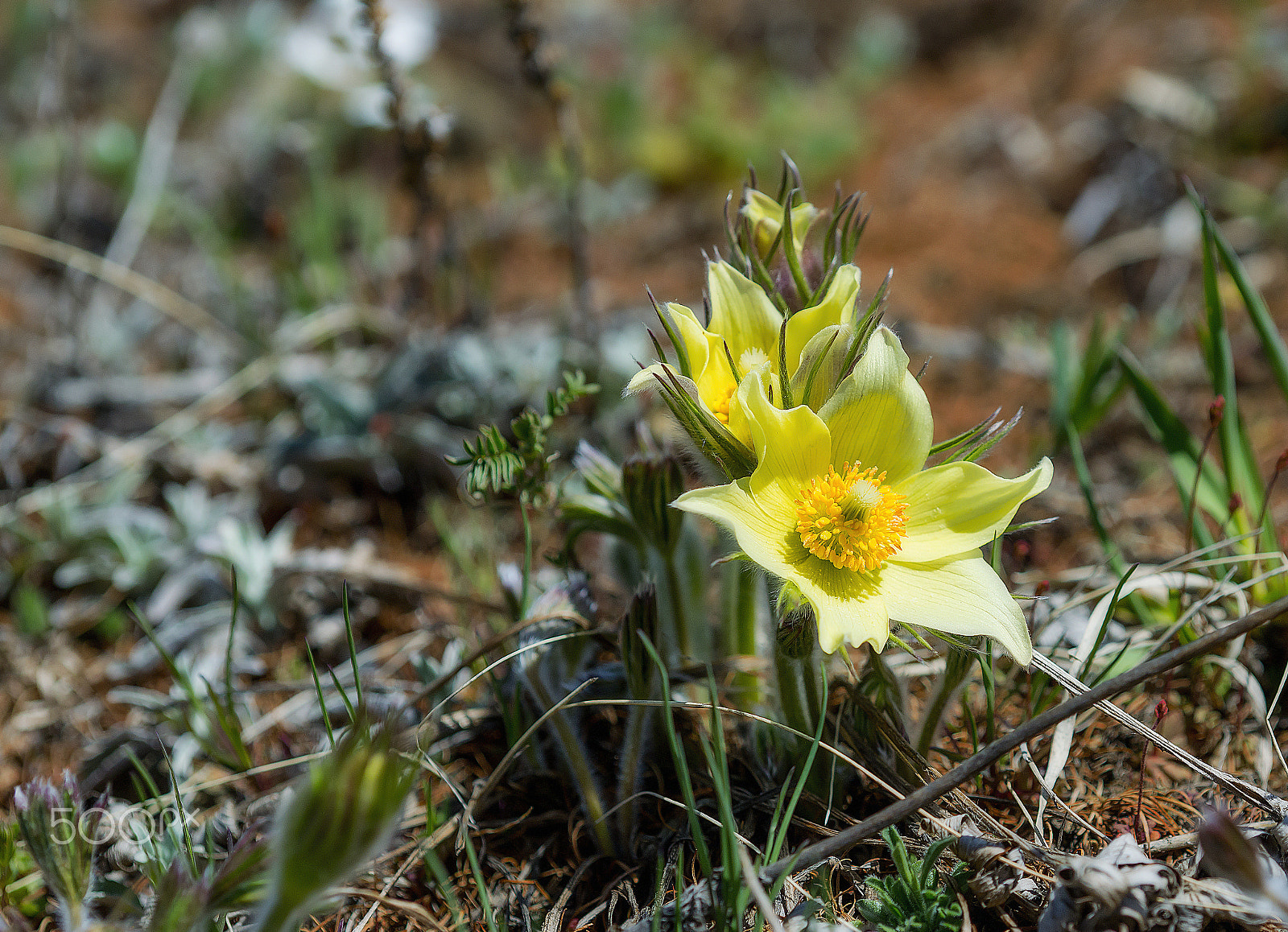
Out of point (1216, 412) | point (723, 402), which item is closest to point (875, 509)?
point (723, 402)

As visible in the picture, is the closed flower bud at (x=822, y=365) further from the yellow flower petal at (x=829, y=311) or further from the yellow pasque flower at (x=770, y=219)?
the yellow pasque flower at (x=770, y=219)

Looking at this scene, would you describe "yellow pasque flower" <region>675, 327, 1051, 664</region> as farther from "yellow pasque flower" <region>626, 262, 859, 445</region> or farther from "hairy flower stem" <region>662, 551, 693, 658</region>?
"hairy flower stem" <region>662, 551, 693, 658</region>

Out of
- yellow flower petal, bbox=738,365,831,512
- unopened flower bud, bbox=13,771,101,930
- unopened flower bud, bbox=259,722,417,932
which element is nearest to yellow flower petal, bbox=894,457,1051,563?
yellow flower petal, bbox=738,365,831,512

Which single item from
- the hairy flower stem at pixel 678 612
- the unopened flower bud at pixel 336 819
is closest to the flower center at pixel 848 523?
the hairy flower stem at pixel 678 612

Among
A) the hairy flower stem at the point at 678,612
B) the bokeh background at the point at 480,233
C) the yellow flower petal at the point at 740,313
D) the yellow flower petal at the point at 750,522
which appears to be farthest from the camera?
the bokeh background at the point at 480,233

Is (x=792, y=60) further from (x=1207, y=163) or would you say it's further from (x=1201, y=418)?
(x=1201, y=418)
